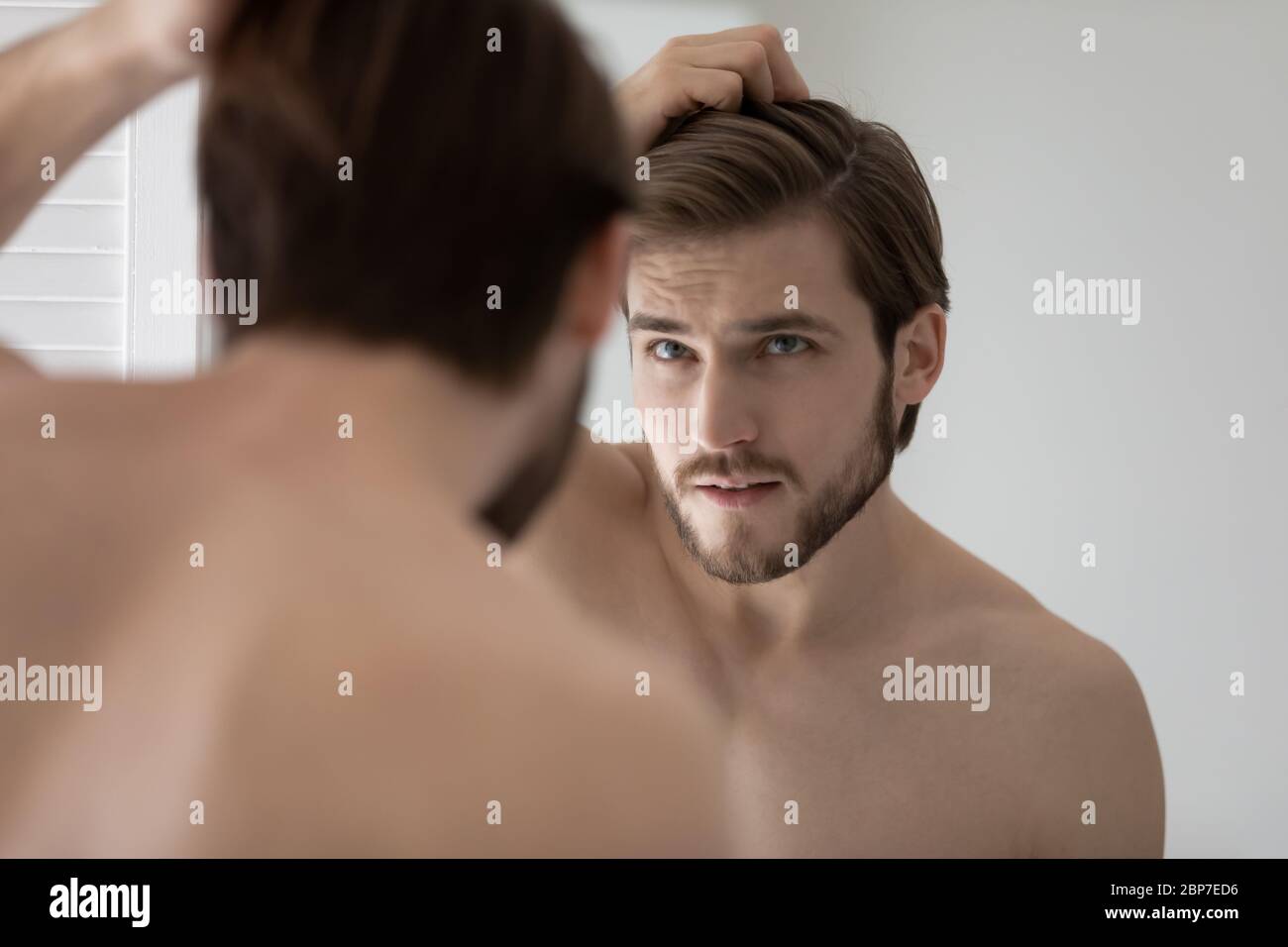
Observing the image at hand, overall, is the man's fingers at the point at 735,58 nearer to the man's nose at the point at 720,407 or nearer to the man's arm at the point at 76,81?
the man's nose at the point at 720,407

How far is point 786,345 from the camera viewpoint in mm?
1289

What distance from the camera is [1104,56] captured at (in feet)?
6.23

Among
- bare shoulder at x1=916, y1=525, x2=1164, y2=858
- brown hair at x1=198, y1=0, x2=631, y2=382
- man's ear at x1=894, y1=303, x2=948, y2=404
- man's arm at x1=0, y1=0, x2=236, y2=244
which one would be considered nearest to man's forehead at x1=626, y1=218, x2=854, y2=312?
man's ear at x1=894, y1=303, x2=948, y2=404

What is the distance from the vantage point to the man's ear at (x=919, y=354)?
1.40m

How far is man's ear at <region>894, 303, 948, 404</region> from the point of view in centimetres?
140

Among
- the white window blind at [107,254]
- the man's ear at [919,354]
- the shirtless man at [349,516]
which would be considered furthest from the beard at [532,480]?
the white window blind at [107,254]

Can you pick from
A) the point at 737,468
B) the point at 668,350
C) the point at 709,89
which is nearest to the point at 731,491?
the point at 737,468

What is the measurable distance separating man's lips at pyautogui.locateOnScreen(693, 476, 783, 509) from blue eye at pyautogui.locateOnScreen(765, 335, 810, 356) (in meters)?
0.15

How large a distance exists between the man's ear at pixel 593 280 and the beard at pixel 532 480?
0.11ft

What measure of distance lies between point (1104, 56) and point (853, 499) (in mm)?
989

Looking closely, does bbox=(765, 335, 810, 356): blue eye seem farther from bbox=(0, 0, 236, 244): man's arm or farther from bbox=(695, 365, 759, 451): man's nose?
bbox=(0, 0, 236, 244): man's arm

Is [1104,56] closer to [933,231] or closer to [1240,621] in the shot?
[933,231]
